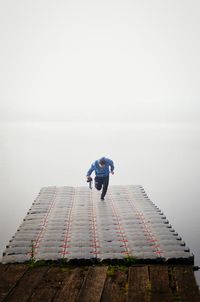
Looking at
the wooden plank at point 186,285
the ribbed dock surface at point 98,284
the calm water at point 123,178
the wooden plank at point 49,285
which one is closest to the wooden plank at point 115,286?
the ribbed dock surface at point 98,284

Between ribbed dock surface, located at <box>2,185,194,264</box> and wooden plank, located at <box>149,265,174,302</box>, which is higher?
wooden plank, located at <box>149,265,174,302</box>

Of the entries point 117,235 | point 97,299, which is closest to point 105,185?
point 117,235

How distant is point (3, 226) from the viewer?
15.5 m

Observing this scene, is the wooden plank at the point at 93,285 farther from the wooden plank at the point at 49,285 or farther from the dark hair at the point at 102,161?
the dark hair at the point at 102,161

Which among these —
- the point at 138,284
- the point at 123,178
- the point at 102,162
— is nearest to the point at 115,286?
the point at 138,284

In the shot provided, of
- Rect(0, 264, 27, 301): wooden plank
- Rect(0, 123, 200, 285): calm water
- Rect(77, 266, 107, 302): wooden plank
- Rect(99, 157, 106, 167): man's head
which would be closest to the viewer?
Rect(77, 266, 107, 302): wooden plank

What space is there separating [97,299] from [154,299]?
1093mm

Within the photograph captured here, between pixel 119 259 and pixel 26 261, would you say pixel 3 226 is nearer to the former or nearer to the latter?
pixel 26 261

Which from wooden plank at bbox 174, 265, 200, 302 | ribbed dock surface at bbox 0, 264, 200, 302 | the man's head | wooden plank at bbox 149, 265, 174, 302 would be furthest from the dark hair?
wooden plank at bbox 174, 265, 200, 302

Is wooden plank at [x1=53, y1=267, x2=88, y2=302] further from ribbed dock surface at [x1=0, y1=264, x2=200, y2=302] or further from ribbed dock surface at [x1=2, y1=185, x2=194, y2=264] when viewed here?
ribbed dock surface at [x1=2, y1=185, x2=194, y2=264]

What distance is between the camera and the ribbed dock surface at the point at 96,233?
8.72 metres

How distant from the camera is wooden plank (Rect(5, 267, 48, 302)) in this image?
20.3 feet

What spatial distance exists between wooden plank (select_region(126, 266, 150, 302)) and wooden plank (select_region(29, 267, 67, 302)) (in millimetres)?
1495

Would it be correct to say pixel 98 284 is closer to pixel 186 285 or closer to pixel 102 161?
pixel 186 285
